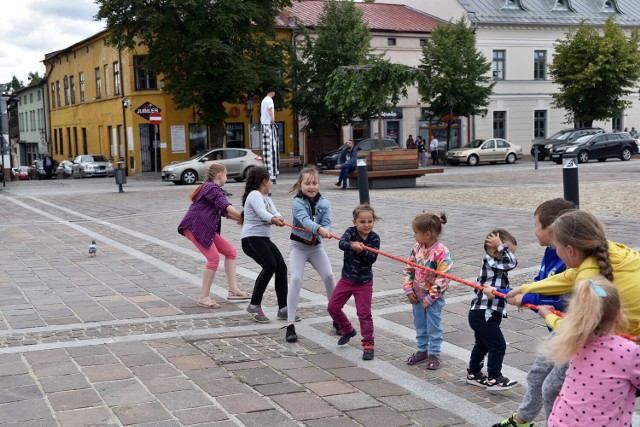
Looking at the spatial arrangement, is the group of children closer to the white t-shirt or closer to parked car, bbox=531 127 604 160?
the white t-shirt

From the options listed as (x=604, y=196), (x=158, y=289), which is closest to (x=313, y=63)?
(x=604, y=196)

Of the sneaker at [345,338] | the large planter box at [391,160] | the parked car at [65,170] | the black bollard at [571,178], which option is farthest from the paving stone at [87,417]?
the parked car at [65,170]

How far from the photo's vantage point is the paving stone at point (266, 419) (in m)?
4.47

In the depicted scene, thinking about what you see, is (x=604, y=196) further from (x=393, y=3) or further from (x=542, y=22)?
(x=393, y=3)

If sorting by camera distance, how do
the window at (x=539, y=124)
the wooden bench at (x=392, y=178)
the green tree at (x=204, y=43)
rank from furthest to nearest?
the window at (x=539, y=124), the green tree at (x=204, y=43), the wooden bench at (x=392, y=178)

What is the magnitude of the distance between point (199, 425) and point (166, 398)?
55 centimetres

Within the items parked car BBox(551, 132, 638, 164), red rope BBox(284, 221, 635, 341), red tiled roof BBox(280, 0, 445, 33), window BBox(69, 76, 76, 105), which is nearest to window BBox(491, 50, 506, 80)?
red tiled roof BBox(280, 0, 445, 33)

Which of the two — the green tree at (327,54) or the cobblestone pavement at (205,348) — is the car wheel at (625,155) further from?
the cobblestone pavement at (205,348)

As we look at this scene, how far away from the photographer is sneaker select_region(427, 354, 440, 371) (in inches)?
215

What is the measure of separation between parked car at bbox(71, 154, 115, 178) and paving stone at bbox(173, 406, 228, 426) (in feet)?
125

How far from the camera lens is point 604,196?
55.2 ft

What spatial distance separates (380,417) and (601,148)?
114 ft

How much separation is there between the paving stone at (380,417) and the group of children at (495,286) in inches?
21.2

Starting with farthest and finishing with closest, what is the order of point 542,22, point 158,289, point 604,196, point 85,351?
point 542,22, point 604,196, point 158,289, point 85,351
